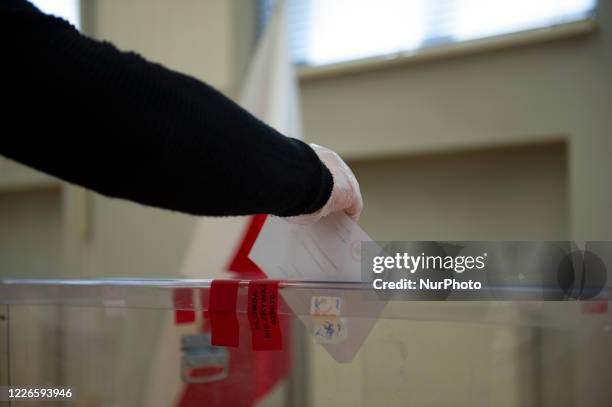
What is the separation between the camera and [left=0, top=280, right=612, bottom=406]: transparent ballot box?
505 mm

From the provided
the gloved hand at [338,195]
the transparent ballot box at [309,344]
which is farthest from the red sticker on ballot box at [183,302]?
the gloved hand at [338,195]

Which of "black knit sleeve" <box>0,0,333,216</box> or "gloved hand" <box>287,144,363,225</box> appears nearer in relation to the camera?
"black knit sleeve" <box>0,0,333,216</box>

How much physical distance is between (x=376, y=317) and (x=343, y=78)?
4.18 ft

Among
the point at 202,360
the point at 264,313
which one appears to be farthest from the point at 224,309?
the point at 202,360

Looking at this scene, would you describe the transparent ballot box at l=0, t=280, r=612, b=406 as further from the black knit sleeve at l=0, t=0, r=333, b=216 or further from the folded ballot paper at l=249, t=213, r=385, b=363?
the black knit sleeve at l=0, t=0, r=333, b=216

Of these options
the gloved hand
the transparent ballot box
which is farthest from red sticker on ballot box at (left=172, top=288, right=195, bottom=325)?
the gloved hand

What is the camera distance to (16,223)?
279 cm

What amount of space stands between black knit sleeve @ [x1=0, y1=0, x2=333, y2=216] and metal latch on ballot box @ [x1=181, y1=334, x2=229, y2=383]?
32 cm

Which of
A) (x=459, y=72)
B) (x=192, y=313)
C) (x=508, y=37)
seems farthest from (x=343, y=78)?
(x=192, y=313)

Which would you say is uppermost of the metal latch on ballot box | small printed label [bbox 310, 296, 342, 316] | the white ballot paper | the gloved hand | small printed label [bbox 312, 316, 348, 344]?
the gloved hand

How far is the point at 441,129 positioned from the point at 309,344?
41.3 inches

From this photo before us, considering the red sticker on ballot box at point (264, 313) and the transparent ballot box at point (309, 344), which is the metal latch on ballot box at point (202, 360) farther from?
the red sticker on ballot box at point (264, 313)

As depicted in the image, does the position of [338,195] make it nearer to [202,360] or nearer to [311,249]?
[311,249]

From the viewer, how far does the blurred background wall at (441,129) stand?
135 centimetres
